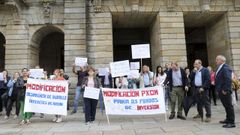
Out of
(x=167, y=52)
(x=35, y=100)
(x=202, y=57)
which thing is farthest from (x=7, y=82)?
(x=202, y=57)

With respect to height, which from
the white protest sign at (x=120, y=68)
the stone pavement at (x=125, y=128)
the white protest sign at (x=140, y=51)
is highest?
the white protest sign at (x=140, y=51)

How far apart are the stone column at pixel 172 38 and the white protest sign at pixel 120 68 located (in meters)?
5.27

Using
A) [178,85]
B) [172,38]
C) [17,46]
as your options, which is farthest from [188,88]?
[17,46]

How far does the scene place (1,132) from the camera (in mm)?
8680

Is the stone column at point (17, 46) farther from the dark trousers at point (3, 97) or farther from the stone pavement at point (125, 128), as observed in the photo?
the stone pavement at point (125, 128)

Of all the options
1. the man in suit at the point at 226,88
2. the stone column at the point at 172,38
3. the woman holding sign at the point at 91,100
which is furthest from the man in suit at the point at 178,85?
the stone column at the point at 172,38

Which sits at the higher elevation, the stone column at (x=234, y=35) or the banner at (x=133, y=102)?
the stone column at (x=234, y=35)

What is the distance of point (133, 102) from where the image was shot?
1004 centimetres

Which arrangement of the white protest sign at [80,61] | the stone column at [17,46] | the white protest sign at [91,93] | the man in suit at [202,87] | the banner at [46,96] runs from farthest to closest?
the stone column at [17,46]
the white protest sign at [80,61]
the banner at [46,96]
the white protest sign at [91,93]
the man in suit at [202,87]

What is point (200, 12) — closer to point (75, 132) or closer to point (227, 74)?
point (227, 74)

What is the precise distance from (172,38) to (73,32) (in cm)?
593

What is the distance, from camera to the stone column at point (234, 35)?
57.9 ft

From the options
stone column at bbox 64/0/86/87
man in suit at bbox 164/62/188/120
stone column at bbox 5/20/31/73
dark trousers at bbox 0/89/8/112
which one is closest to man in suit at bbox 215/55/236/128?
man in suit at bbox 164/62/188/120

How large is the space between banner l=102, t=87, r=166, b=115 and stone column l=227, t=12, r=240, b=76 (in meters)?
9.48
